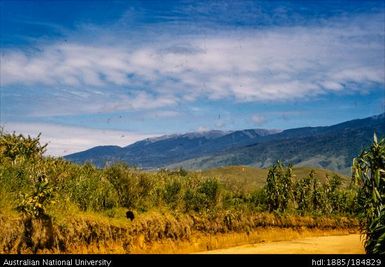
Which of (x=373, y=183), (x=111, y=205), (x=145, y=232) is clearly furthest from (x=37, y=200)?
(x=373, y=183)

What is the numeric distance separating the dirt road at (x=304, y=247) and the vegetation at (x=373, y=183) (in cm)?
1742

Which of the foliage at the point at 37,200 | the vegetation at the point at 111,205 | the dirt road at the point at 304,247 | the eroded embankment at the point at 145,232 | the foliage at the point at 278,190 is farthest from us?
the foliage at the point at 278,190

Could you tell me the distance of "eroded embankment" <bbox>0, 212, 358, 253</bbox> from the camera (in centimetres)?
2998

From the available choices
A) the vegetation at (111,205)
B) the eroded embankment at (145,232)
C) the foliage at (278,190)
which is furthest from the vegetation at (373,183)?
the foliage at (278,190)

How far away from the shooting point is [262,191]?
57.2 meters

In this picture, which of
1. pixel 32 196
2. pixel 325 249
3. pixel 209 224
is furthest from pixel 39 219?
pixel 325 249

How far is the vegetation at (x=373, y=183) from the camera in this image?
2238cm

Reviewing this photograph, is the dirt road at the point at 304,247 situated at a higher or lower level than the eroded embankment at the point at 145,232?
lower

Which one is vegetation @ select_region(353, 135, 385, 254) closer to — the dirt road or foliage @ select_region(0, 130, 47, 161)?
the dirt road

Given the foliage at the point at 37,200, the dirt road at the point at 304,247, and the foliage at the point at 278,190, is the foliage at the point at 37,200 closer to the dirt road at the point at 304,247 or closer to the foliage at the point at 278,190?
the dirt road at the point at 304,247

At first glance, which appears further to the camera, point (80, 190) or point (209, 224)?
point (209, 224)

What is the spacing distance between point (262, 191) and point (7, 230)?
3420 cm

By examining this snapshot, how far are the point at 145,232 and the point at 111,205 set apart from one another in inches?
137

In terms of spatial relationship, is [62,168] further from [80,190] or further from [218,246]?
[218,246]
